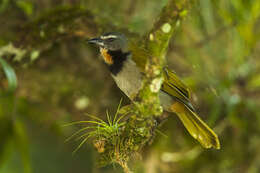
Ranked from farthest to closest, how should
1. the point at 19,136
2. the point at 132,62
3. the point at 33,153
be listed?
1. the point at 33,153
2. the point at 19,136
3. the point at 132,62

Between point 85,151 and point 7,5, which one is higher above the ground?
point 7,5

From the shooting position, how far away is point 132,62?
1.47 metres

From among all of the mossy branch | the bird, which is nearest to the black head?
the bird

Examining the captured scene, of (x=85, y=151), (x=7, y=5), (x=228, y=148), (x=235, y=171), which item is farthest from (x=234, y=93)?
(x=7, y=5)

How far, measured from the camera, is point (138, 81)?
1460 millimetres

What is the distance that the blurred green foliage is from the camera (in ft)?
8.29

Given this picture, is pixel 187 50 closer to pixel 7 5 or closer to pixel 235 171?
pixel 235 171

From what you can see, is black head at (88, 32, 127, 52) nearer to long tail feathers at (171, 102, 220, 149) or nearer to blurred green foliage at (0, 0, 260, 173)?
long tail feathers at (171, 102, 220, 149)

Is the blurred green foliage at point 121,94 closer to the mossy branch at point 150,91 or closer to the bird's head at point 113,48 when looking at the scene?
the bird's head at point 113,48

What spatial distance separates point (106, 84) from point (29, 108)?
68 cm

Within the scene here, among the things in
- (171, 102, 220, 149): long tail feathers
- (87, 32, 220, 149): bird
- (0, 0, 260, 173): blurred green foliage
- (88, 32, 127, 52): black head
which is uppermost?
(88, 32, 127, 52): black head

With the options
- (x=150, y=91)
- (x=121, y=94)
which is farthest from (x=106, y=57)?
(x=121, y=94)

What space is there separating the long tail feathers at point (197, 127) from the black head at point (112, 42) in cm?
33

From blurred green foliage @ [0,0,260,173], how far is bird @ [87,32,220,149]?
2.60 ft
